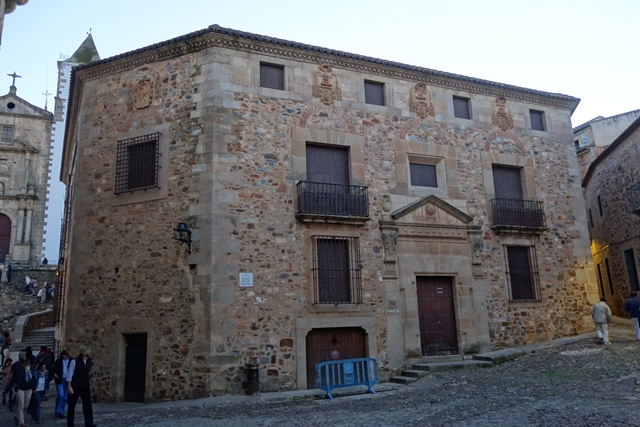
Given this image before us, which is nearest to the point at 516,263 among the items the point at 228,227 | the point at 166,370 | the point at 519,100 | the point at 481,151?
the point at 481,151

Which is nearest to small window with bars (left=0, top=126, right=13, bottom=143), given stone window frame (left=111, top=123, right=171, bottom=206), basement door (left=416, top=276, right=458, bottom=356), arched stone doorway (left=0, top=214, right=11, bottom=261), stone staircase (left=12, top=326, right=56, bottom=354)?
arched stone doorway (left=0, top=214, right=11, bottom=261)

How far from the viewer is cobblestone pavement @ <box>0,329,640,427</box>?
7750 mm

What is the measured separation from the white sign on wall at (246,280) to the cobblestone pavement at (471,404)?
93.2 inches

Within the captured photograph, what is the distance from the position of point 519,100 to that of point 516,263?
5103 mm

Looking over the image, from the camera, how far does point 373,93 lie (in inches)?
578

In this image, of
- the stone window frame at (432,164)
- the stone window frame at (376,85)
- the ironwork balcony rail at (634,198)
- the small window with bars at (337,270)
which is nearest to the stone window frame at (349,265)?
the small window with bars at (337,270)

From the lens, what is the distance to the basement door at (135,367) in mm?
11766

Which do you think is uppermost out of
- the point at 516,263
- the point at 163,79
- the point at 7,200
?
the point at 7,200

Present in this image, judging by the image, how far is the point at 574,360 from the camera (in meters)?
12.0

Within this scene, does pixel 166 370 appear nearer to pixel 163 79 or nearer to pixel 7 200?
pixel 163 79

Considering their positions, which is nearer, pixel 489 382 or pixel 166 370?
pixel 489 382

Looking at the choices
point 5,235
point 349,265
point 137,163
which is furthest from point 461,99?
point 5,235

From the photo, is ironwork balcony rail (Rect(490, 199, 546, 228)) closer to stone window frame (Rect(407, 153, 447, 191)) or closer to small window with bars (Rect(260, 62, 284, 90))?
stone window frame (Rect(407, 153, 447, 191))

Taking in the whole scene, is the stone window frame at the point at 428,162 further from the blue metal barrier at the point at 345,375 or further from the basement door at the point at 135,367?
the basement door at the point at 135,367
